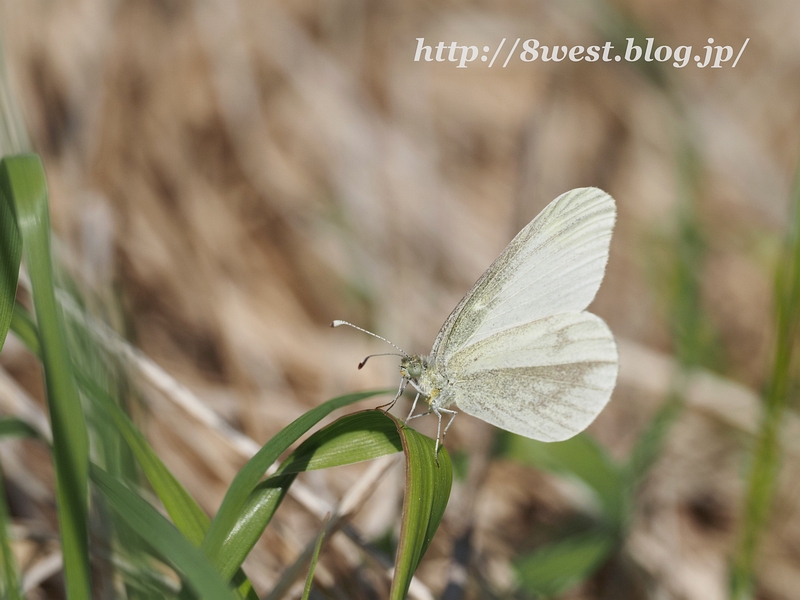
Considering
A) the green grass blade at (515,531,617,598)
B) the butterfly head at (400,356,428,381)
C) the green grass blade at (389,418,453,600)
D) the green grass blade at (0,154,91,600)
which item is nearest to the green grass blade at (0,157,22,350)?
the green grass blade at (0,154,91,600)

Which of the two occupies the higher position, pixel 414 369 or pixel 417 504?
pixel 417 504

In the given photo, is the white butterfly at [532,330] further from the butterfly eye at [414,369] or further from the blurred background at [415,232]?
the blurred background at [415,232]

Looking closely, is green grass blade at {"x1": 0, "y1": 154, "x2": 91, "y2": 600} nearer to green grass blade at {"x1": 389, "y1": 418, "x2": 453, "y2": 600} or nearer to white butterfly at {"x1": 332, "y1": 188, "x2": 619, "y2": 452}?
green grass blade at {"x1": 389, "y1": 418, "x2": 453, "y2": 600}

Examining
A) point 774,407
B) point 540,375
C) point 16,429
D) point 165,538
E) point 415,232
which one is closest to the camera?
point 165,538

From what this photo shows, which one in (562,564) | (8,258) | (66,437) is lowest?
(562,564)

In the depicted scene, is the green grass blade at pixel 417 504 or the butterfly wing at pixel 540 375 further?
the butterfly wing at pixel 540 375

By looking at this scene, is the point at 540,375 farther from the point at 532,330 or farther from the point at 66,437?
the point at 66,437

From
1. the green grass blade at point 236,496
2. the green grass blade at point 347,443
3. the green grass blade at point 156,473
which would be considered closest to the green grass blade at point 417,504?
the green grass blade at point 347,443

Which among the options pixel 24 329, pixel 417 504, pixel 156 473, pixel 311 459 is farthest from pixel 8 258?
pixel 417 504
